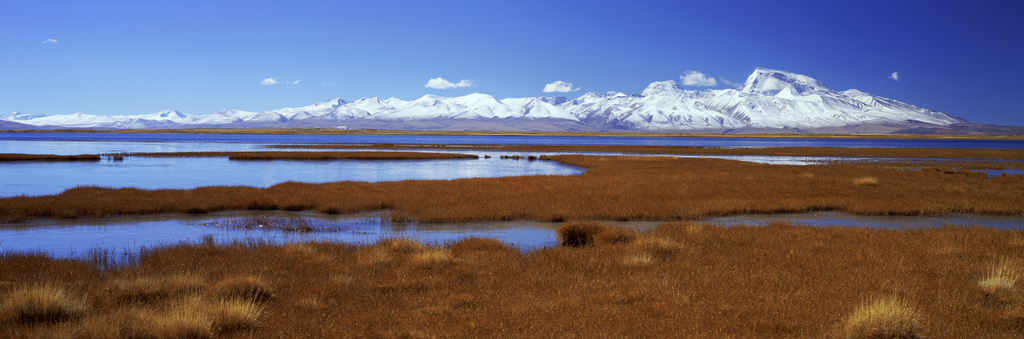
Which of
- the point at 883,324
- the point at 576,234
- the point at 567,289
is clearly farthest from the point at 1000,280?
the point at 576,234

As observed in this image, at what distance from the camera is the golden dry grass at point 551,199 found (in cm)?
2088

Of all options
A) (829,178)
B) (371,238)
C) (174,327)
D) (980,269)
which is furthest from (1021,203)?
(174,327)

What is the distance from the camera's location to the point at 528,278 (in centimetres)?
1035

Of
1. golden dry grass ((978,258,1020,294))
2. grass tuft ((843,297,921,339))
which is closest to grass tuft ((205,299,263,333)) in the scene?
grass tuft ((843,297,921,339))

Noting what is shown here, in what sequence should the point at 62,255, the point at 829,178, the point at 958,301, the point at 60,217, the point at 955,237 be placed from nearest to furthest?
1. the point at 958,301
2. the point at 62,255
3. the point at 955,237
4. the point at 60,217
5. the point at 829,178

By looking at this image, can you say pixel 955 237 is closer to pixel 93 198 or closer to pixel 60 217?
pixel 60 217

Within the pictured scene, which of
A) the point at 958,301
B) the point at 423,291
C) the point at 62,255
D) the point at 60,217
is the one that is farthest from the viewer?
the point at 60,217

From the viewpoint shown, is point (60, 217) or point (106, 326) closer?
point (106, 326)

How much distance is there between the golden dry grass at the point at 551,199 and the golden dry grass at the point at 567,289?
7.22 meters

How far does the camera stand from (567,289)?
9.57 meters

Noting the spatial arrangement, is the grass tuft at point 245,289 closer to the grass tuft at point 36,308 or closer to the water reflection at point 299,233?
the grass tuft at point 36,308

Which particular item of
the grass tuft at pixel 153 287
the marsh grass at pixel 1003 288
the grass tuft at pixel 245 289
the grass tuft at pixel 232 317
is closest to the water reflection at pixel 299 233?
the grass tuft at pixel 153 287

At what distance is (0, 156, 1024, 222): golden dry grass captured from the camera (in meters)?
20.9

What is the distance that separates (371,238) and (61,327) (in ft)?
31.6
